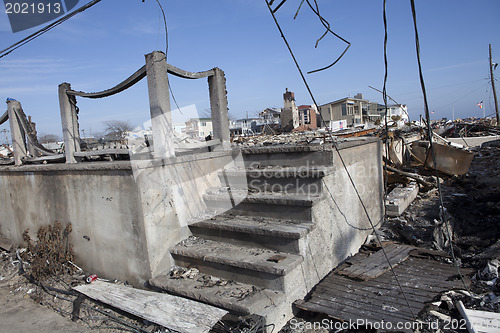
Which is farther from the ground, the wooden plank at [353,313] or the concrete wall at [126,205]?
the concrete wall at [126,205]

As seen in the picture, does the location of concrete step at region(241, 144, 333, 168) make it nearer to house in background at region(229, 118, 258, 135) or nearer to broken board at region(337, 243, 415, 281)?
broken board at region(337, 243, 415, 281)

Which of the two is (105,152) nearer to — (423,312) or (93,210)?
(93,210)

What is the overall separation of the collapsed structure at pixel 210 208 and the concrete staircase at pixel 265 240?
12 millimetres

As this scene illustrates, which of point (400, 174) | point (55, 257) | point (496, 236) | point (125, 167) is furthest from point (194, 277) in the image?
point (400, 174)

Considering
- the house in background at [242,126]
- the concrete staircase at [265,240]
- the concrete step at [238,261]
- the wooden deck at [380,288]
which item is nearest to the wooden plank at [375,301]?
the wooden deck at [380,288]

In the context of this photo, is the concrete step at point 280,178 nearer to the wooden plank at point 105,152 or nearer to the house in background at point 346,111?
the wooden plank at point 105,152

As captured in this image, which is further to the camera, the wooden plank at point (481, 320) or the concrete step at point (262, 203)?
the concrete step at point (262, 203)

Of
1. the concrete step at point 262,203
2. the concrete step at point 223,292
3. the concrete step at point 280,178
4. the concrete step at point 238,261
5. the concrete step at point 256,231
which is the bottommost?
the concrete step at point 223,292

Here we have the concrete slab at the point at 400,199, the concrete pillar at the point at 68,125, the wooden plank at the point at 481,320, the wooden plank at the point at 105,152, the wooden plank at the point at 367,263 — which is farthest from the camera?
the concrete slab at the point at 400,199

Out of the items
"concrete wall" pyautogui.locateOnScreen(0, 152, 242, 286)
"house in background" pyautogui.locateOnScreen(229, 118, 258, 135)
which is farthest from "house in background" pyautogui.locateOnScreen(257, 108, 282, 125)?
"concrete wall" pyautogui.locateOnScreen(0, 152, 242, 286)

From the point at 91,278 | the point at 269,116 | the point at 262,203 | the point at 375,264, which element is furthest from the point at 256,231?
the point at 269,116

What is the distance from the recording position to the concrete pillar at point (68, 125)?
4.50 meters

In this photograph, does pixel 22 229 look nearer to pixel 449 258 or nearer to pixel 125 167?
pixel 125 167

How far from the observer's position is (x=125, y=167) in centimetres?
342
